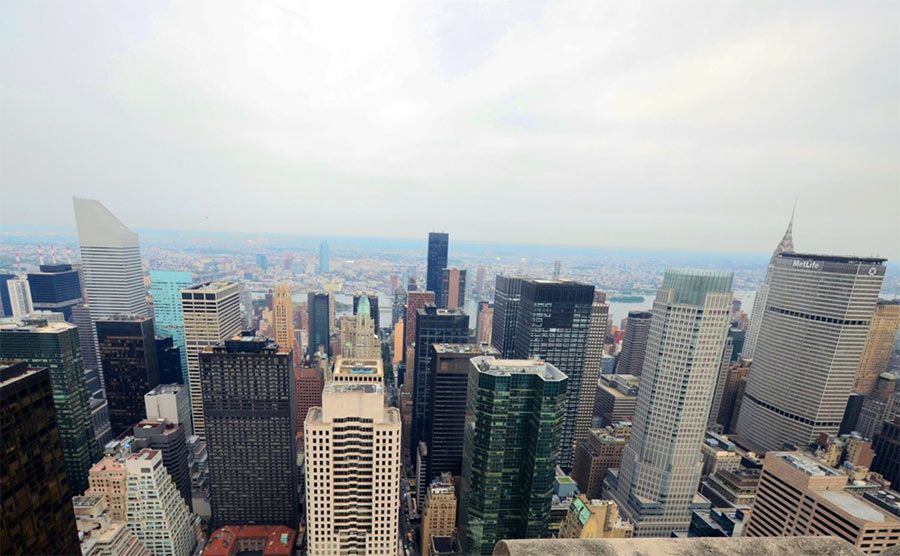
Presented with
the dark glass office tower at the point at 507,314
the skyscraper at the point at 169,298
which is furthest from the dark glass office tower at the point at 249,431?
the skyscraper at the point at 169,298

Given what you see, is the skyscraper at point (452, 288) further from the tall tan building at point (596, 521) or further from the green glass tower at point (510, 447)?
the tall tan building at point (596, 521)

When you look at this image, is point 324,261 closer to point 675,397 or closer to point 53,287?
point 53,287

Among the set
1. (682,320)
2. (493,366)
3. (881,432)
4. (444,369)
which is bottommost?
(881,432)

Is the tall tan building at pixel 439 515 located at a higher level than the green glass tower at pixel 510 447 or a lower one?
lower

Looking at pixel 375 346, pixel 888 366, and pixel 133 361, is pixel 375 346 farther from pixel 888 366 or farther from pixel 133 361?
pixel 888 366

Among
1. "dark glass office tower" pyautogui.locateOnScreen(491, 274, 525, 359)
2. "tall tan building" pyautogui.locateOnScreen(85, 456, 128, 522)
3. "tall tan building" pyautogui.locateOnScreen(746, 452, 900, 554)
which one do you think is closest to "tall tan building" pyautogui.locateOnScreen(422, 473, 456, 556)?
"tall tan building" pyautogui.locateOnScreen(746, 452, 900, 554)

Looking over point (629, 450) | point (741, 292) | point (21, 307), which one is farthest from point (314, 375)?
point (741, 292)
